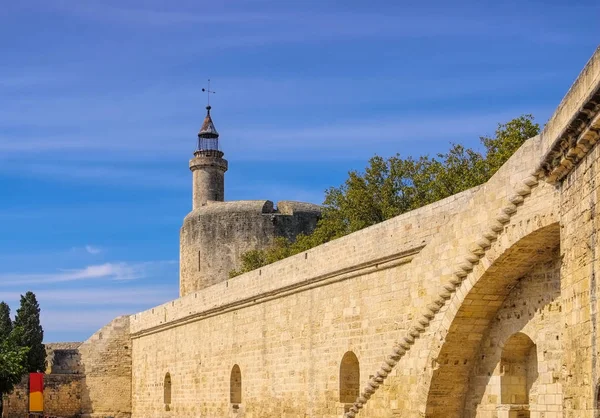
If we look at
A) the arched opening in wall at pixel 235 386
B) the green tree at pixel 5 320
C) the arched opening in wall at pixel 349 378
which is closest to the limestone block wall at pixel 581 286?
the arched opening in wall at pixel 349 378

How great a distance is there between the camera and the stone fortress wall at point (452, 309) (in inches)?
325

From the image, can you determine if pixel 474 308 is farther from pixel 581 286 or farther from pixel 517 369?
pixel 581 286

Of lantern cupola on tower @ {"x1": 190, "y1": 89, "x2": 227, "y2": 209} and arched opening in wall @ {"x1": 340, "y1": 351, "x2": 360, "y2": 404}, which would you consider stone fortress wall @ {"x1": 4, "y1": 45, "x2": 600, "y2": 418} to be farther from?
lantern cupola on tower @ {"x1": 190, "y1": 89, "x2": 227, "y2": 209}

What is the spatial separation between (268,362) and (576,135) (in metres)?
10.0

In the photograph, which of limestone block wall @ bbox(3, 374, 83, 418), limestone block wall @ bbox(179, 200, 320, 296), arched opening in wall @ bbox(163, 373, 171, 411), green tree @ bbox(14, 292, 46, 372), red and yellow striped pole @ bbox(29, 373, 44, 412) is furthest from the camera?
limestone block wall @ bbox(179, 200, 320, 296)

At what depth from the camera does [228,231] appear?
3098 cm

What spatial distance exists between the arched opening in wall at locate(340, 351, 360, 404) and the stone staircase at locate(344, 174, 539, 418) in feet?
2.06

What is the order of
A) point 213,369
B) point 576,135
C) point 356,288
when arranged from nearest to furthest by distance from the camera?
point 576,135, point 356,288, point 213,369

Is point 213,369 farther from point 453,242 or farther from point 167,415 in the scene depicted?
point 453,242

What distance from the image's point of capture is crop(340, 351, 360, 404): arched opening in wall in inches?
567

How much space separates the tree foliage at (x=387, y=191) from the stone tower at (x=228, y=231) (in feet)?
1.91

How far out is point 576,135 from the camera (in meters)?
8.12

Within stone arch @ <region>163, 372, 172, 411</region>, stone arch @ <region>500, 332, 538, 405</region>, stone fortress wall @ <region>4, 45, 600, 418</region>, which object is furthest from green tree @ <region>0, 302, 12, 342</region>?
stone arch @ <region>500, 332, 538, 405</region>

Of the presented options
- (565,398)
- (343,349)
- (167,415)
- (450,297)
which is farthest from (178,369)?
(565,398)
